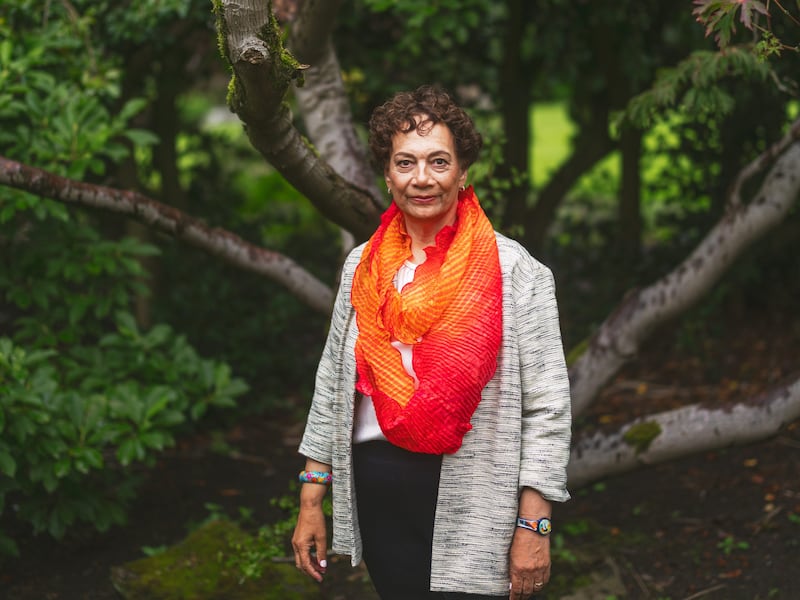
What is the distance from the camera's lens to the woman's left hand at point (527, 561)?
244 cm

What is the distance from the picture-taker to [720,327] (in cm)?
630

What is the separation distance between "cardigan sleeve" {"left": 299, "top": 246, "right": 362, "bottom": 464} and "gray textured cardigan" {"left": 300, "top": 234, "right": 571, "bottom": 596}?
380 millimetres

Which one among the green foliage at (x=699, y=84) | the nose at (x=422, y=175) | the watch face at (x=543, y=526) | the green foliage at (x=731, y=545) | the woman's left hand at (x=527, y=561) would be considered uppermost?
the green foliage at (x=699, y=84)

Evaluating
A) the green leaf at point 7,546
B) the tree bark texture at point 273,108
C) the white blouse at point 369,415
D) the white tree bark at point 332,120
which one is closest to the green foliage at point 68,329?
the green leaf at point 7,546

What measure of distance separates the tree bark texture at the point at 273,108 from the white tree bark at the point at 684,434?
1.37m

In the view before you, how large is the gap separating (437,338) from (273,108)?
82 cm

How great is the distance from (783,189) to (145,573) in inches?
115

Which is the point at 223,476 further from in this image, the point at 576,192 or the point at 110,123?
the point at 576,192

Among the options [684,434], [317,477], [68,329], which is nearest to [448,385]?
[317,477]

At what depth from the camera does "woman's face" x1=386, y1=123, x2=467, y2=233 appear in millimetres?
2467

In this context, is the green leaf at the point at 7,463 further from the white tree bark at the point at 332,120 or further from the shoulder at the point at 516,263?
the shoulder at the point at 516,263

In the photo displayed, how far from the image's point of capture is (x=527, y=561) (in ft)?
8.01

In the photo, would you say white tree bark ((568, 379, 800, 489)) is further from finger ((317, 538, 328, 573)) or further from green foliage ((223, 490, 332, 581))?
finger ((317, 538, 328, 573))

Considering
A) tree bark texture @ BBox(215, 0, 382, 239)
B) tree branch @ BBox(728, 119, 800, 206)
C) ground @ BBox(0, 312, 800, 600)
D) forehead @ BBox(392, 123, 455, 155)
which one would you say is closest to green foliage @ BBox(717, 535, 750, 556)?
ground @ BBox(0, 312, 800, 600)
